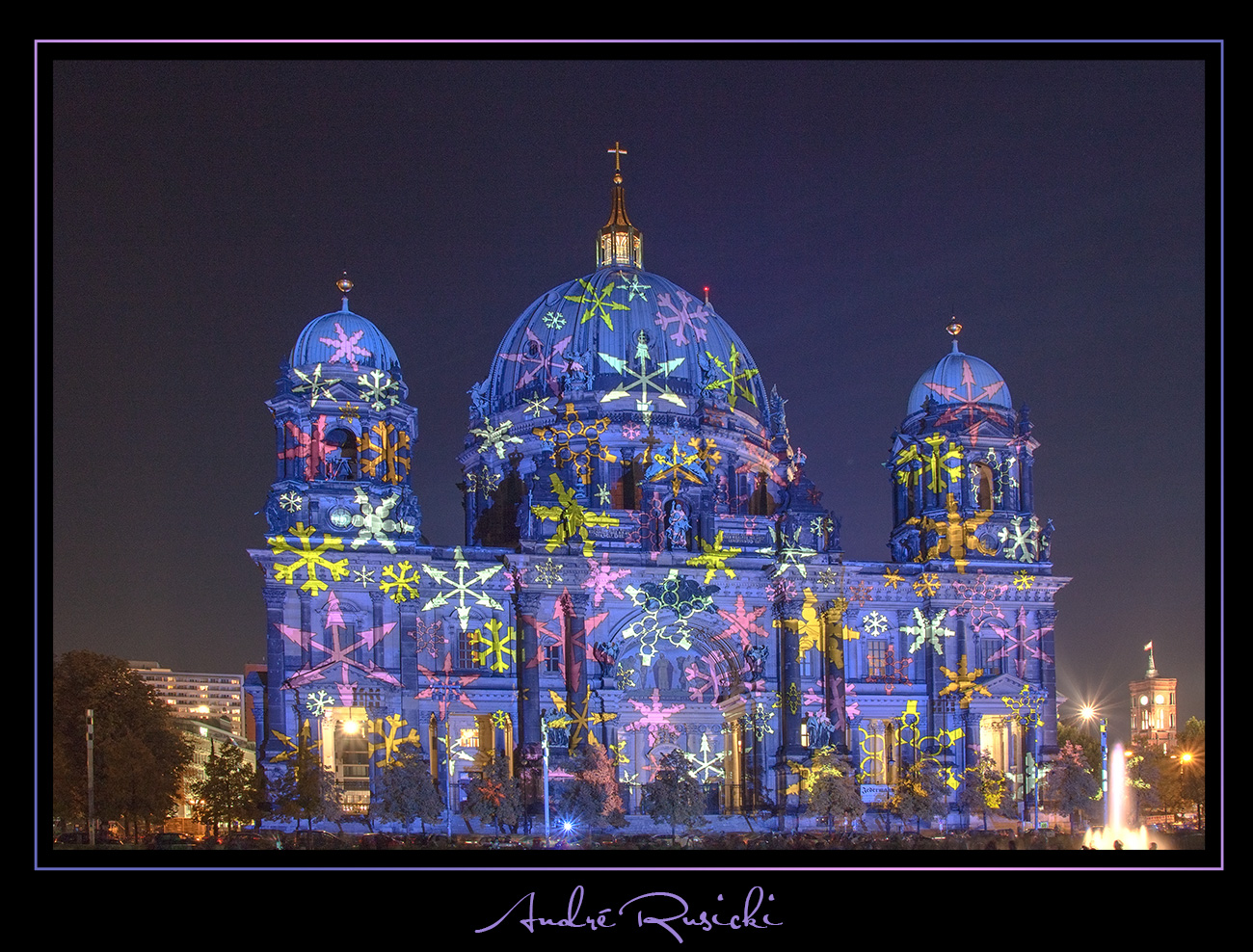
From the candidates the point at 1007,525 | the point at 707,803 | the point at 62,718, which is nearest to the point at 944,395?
the point at 1007,525

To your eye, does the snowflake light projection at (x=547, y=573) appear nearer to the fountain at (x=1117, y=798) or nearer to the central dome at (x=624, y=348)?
the central dome at (x=624, y=348)

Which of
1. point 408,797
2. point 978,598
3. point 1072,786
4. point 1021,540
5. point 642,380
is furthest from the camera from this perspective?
point 642,380

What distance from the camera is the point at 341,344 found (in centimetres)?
6756

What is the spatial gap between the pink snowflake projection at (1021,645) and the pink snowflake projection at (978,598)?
2.41 feet

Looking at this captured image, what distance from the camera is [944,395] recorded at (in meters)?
74.9

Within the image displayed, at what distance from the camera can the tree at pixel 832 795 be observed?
6194 cm

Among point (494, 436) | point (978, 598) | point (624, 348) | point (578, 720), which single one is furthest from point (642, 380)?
point (578, 720)

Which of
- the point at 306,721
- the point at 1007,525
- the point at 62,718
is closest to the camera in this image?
the point at 62,718

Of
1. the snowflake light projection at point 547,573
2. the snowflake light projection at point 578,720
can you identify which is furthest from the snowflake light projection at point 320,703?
the snowflake light projection at point 547,573

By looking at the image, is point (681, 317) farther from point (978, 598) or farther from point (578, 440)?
point (978, 598)

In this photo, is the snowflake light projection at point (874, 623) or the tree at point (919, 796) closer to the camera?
the tree at point (919, 796)

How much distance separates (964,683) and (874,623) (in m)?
4.76
